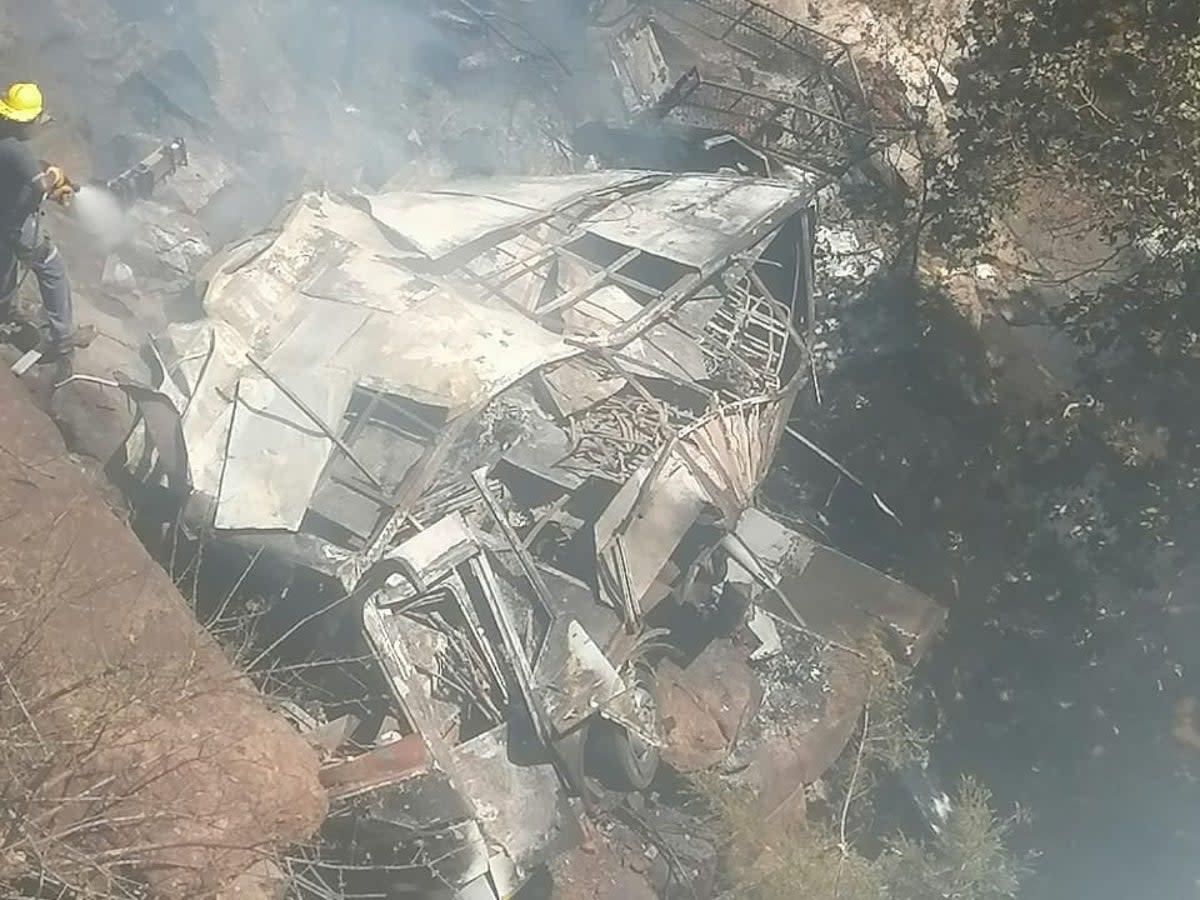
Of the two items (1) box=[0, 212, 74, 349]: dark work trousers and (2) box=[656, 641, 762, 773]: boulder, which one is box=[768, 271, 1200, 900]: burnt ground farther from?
(1) box=[0, 212, 74, 349]: dark work trousers

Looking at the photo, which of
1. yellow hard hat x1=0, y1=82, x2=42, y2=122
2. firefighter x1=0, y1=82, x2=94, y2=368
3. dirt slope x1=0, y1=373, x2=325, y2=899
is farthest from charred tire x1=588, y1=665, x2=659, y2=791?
yellow hard hat x1=0, y1=82, x2=42, y2=122

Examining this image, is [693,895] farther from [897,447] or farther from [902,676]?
[897,447]

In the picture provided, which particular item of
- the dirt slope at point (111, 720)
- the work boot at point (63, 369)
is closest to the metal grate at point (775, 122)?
the work boot at point (63, 369)

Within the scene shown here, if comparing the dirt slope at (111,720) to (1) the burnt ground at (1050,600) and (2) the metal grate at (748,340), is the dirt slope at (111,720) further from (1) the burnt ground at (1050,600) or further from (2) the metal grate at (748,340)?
(1) the burnt ground at (1050,600)

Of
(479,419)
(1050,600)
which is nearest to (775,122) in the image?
(1050,600)

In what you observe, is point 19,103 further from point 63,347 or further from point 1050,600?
point 1050,600

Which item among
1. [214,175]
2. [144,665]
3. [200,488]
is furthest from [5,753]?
[214,175]
